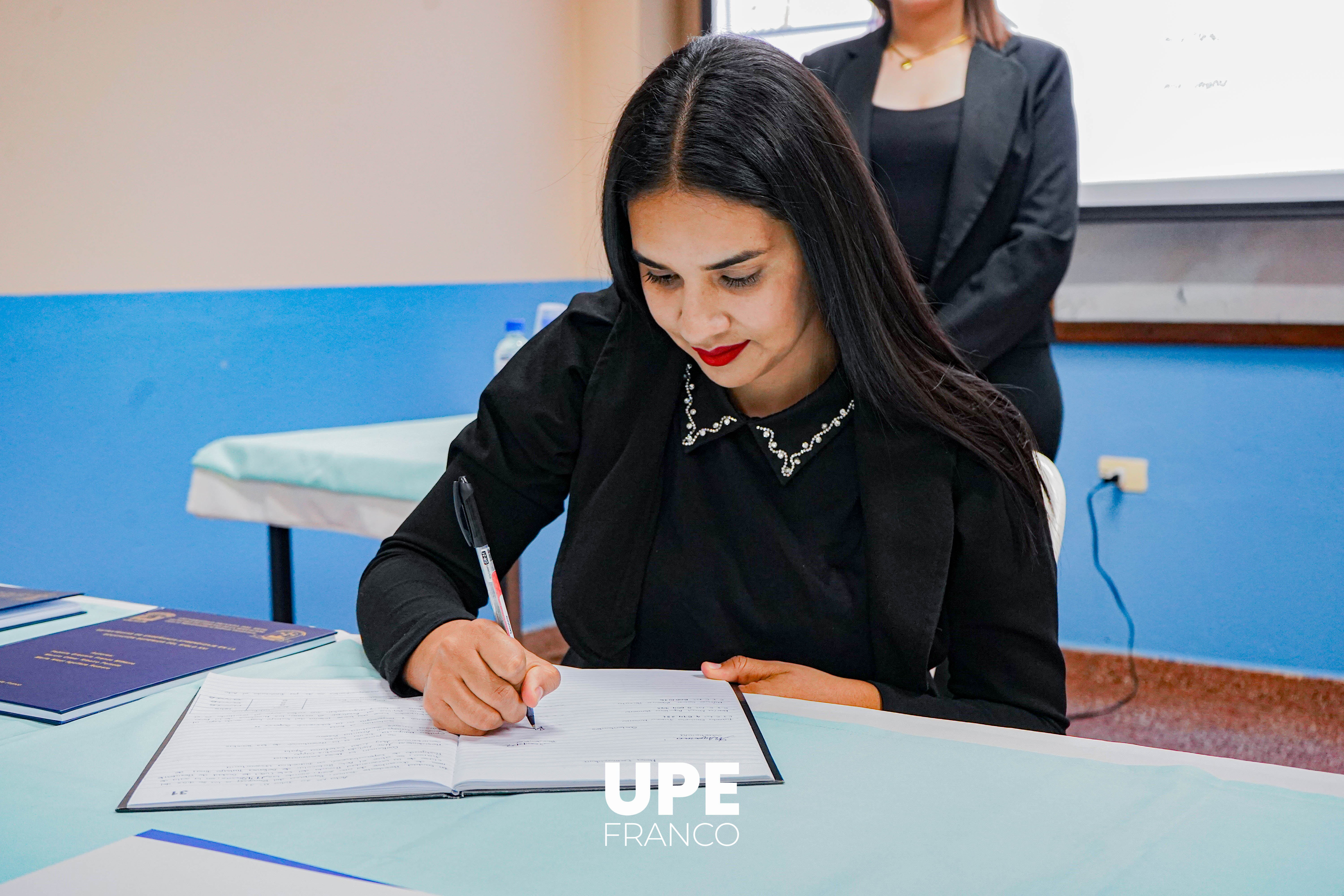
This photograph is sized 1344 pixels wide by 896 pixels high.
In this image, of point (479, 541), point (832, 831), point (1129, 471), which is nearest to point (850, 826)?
point (832, 831)

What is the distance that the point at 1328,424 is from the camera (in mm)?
2438

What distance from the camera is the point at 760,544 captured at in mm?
1029

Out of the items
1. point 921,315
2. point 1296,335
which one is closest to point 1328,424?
point 1296,335

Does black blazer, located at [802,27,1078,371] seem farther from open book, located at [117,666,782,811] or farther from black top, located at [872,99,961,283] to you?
open book, located at [117,666,782,811]

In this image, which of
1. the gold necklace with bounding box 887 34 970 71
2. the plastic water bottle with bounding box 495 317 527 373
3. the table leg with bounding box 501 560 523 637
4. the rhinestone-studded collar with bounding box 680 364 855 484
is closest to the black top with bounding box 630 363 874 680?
the rhinestone-studded collar with bounding box 680 364 855 484

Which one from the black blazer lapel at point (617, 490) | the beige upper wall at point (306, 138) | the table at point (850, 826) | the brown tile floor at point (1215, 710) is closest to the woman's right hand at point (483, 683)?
the table at point (850, 826)

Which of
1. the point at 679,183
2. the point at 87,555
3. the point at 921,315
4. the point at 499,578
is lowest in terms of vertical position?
the point at 87,555

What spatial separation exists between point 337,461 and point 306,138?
2.63ft

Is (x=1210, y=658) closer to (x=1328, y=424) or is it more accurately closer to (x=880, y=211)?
(x=1328, y=424)

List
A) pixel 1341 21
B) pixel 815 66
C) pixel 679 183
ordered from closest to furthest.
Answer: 1. pixel 679 183
2. pixel 815 66
3. pixel 1341 21

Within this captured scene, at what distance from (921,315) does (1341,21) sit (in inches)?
77.9

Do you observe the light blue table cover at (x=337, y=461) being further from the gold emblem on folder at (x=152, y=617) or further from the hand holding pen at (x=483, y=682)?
the hand holding pen at (x=483, y=682)

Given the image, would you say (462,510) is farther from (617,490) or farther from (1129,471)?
(1129,471)

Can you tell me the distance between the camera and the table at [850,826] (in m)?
0.55
